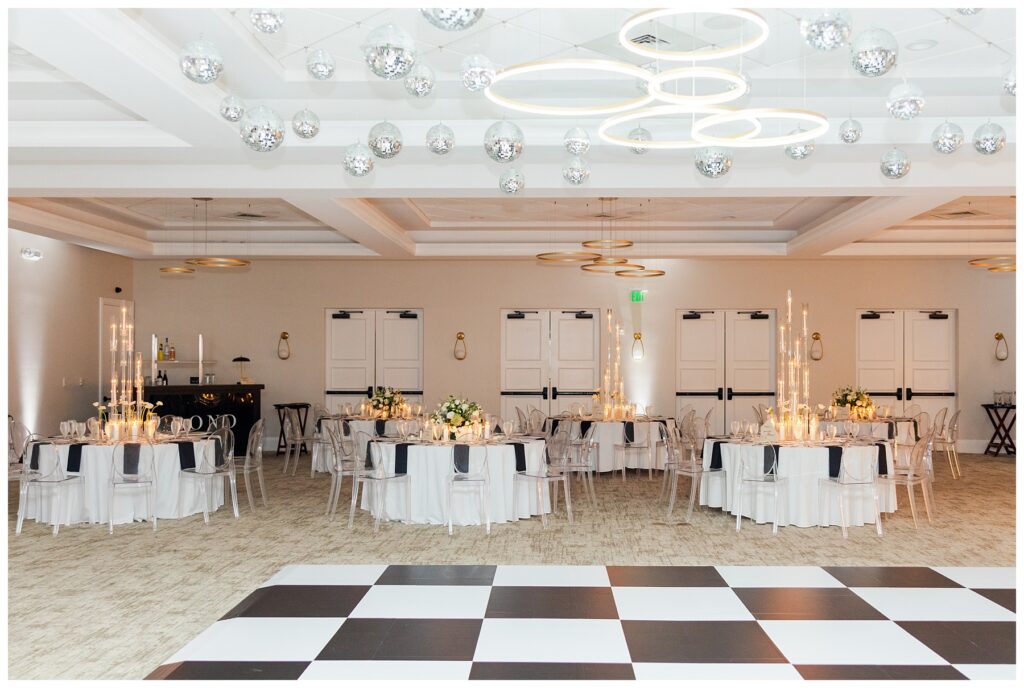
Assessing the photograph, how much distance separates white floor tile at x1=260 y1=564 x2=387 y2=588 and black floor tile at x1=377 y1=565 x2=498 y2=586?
0.10 meters

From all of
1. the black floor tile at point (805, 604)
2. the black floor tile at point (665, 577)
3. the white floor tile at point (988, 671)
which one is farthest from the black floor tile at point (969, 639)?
→ the black floor tile at point (665, 577)

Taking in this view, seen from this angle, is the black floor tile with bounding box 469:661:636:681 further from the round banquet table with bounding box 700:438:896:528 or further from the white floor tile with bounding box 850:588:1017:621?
the round banquet table with bounding box 700:438:896:528

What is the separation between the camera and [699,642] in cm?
452

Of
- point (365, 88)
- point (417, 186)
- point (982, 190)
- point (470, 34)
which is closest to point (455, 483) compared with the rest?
point (417, 186)

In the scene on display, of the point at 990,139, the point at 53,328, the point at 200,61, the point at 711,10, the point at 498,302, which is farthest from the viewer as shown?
the point at 498,302

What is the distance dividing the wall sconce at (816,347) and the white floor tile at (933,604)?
8.61 meters

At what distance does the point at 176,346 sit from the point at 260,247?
2.44 metres

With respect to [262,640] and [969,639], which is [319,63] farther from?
[969,639]

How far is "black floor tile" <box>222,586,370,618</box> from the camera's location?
5047 mm

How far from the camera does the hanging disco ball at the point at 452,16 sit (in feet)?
9.48

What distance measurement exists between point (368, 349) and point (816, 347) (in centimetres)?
712

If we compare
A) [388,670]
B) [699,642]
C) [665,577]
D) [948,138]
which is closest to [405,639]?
[388,670]

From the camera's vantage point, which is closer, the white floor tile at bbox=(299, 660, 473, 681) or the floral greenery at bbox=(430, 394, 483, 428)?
the white floor tile at bbox=(299, 660, 473, 681)

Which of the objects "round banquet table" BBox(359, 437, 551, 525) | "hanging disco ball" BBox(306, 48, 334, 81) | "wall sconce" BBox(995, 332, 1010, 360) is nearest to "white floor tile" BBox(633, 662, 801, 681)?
"hanging disco ball" BBox(306, 48, 334, 81)
